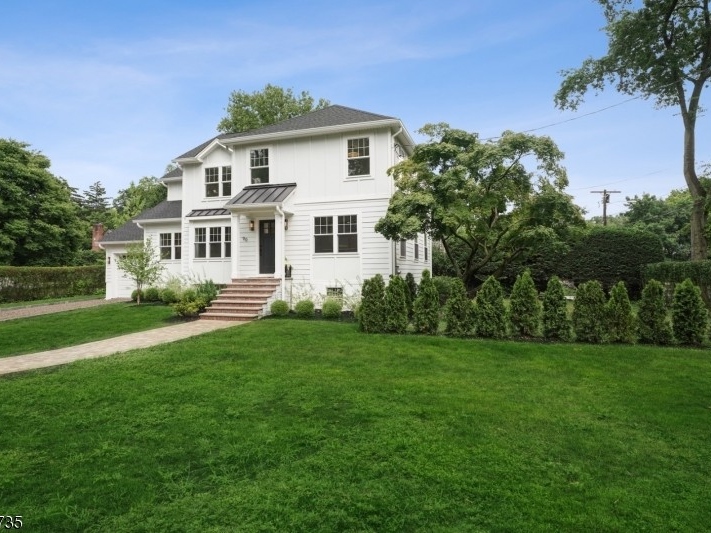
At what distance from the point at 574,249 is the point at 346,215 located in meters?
11.3

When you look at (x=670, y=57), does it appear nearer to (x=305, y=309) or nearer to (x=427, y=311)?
(x=427, y=311)

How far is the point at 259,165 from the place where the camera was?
572 inches

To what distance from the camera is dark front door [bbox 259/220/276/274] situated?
45.4ft

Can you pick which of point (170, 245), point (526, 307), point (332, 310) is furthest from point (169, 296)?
point (526, 307)

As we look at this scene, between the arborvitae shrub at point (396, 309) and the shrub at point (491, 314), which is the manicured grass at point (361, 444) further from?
the arborvitae shrub at point (396, 309)

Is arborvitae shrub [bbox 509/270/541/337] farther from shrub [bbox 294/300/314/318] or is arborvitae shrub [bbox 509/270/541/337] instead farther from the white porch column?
the white porch column

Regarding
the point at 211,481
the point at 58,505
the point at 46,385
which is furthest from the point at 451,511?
the point at 46,385

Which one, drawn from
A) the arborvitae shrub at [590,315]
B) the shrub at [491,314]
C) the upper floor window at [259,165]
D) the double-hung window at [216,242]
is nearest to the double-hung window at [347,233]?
the upper floor window at [259,165]

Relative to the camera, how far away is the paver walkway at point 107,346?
22.8ft

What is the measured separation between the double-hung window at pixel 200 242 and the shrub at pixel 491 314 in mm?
10943

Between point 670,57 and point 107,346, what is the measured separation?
20265mm

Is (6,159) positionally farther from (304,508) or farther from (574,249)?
(574,249)

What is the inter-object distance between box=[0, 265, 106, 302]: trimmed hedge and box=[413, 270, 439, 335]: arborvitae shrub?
65.1ft

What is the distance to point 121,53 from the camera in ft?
41.7
